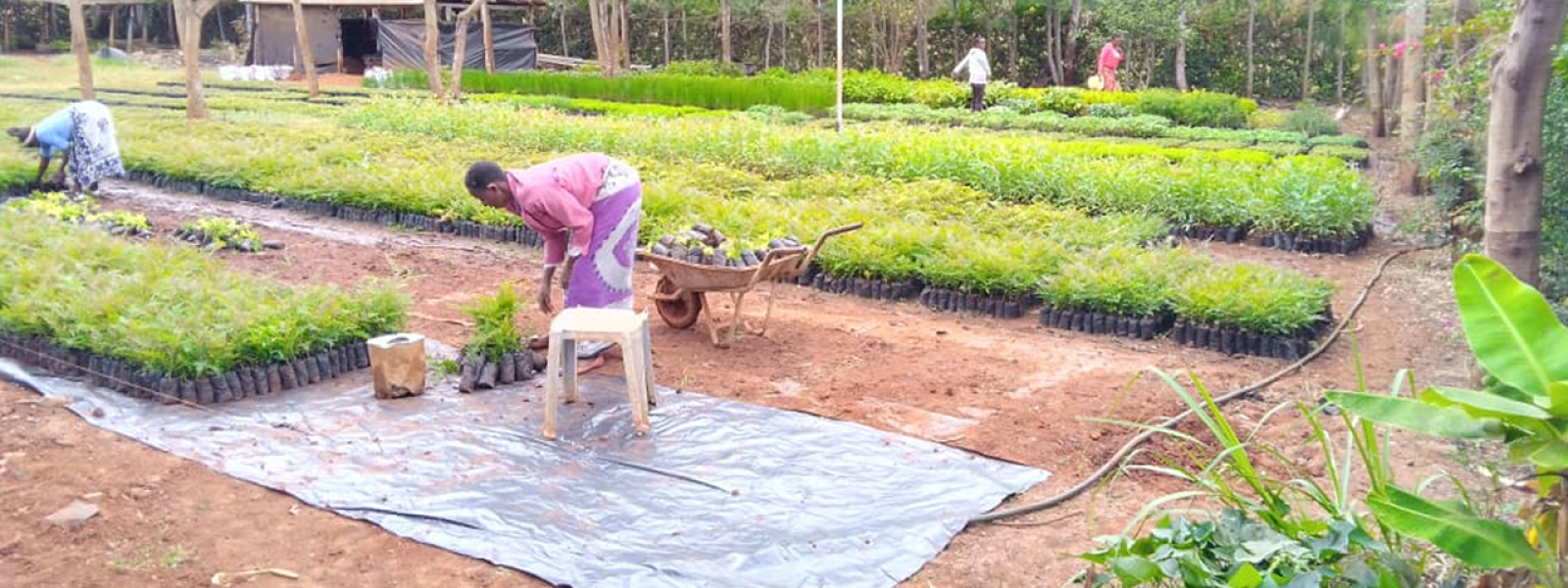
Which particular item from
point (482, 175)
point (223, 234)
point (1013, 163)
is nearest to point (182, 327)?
point (482, 175)

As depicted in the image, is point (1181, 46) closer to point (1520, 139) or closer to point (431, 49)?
point (431, 49)

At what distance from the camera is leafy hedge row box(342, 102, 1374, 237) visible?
9.71m

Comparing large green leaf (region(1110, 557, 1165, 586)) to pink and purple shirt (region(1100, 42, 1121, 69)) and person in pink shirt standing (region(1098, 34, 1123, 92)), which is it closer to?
person in pink shirt standing (region(1098, 34, 1123, 92))

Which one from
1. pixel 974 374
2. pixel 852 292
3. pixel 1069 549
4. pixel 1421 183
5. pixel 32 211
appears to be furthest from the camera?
pixel 1421 183

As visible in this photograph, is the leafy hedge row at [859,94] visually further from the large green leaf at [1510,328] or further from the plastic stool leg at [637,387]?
the large green leaf at [1510,328]

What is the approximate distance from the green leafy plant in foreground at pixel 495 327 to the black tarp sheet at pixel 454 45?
25.8 metres

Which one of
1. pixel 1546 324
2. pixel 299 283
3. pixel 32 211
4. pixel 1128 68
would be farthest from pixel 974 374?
pixel 1128 68

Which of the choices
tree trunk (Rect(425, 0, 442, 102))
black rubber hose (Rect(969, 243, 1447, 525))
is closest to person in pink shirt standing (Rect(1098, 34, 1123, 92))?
tree trunk (Rect(425, 0, 442, 102))

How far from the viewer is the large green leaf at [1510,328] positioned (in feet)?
9.02

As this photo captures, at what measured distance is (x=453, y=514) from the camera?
4383 millimetres

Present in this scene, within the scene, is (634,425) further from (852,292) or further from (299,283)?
(299,283)

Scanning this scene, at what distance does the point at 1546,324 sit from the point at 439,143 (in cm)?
1244

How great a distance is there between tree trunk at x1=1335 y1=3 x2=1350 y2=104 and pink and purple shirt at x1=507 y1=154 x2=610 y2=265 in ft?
72.3

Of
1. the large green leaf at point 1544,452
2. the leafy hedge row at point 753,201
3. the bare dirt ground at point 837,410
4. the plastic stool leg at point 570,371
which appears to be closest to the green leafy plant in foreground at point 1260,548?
the large green leaf at point 1544,452
